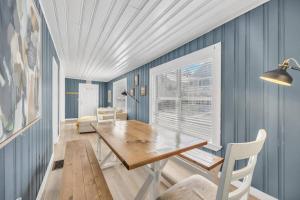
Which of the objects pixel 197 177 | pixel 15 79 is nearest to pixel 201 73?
pixel 197 177

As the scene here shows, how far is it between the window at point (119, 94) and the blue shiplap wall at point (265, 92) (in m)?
4.68

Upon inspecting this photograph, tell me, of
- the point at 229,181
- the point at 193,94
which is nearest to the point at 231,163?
the point at 229,181

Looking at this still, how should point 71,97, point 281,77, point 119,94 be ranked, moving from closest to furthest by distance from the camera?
point 281,77
point 119,94
point 71,97

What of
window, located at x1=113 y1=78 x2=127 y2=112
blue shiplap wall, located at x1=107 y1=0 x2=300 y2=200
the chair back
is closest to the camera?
the chair back

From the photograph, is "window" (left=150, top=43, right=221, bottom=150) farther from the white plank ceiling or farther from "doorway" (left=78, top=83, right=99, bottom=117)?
"doorway" (left=78, top=83, right=99, bottom=117)

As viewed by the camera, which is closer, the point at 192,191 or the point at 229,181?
the point at 229,181

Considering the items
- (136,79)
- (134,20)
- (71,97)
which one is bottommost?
(71,97)

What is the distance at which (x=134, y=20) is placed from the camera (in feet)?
6.67

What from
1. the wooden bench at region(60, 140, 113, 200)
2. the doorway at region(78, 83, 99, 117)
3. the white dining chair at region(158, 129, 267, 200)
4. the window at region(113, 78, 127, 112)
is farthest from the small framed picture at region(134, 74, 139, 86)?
the doorway at region(78, 83, 99, 117)

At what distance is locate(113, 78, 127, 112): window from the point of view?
20.6 ft

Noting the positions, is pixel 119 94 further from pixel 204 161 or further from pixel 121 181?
pixel 204 161

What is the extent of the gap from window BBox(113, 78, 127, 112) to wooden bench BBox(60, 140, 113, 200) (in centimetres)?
448

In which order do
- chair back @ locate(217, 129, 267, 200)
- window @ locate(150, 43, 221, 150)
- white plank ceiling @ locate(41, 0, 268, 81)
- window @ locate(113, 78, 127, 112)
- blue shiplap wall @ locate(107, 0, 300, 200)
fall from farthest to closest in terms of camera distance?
window @ locate(113, 78, 127, 112), window @ locate(150, 43, 221, 150), white plank ceiling @ locate(41, 0, 268, 81), blue shiplap wall @ locate(107, 0, 300, 200), chair back @ locate(217, 129, 267, 200)

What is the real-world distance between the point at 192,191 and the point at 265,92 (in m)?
1.50
